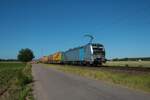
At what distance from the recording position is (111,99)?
12.4 meters

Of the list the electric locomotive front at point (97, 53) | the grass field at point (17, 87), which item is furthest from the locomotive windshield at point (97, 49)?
the grass field at point (17, 87)

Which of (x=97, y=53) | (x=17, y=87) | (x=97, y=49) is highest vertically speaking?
(x=97, y=49)

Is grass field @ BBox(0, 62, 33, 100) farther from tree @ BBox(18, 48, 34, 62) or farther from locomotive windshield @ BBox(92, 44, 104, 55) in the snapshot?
tree @ BBox(18, 48, 34, 62)

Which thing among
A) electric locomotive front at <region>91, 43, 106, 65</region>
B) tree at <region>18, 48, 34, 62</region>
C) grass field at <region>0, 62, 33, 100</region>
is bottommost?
grass field at <region>0, 62, 33, 100</region>

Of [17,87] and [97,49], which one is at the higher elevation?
[97,49]

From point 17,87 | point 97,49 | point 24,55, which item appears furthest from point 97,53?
point 24,55

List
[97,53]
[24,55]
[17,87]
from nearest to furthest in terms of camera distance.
Answer: 1. [17,87]
2. [97,53]
3. [24,55]

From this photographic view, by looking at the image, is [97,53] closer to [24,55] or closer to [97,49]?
[97,49]

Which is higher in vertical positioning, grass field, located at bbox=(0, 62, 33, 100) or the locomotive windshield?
the locomotive windshield

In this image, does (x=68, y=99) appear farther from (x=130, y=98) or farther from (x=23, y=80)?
(x=23, y=80)

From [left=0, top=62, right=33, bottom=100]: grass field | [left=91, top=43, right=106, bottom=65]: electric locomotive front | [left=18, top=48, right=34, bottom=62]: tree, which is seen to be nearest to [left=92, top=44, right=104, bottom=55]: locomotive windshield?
[left=91, top=43, right=106, bottom=65]: electric locomotive front

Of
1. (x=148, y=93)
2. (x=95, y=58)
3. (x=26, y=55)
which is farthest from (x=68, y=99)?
(x=26, y=55)

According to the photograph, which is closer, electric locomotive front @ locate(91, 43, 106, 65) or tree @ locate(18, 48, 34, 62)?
electric locomotive front @ locate(91, 43, 106, 65)

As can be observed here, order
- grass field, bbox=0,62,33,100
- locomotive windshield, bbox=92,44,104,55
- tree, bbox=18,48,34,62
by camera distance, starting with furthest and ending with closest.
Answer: tree, bbox=18,48,34,62
locomotive windshield, bbox=92,44,104,55
grass field, bbox=0,62,33,100
